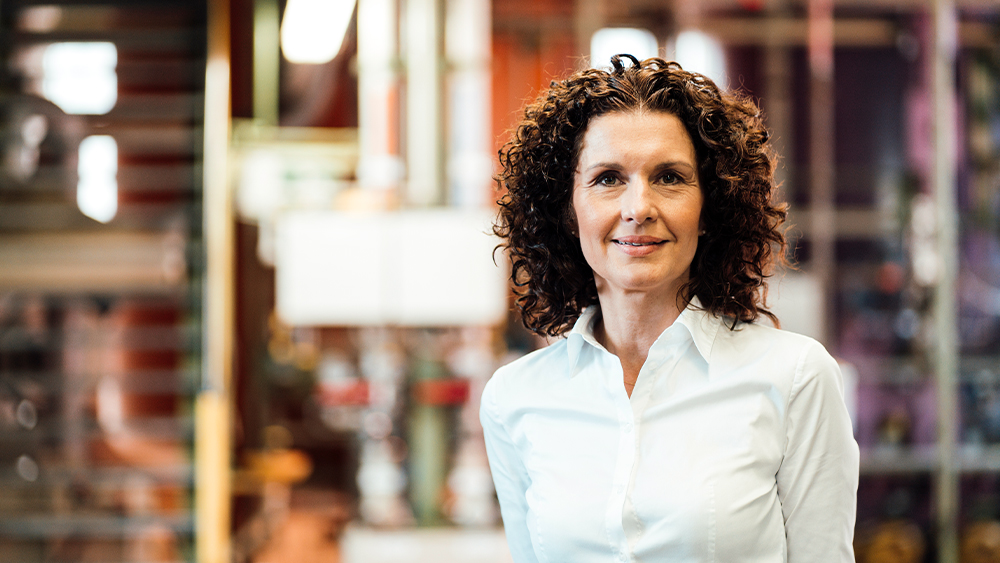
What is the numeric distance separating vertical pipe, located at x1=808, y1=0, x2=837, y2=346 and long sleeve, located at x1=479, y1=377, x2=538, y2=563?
3127mm

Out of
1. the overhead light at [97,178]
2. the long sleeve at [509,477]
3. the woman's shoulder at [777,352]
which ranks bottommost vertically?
the long sleeve at [509,477]

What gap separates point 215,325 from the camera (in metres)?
3.20

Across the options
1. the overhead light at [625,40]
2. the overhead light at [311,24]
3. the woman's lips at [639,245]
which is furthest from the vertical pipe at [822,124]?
the woman's lips at [639,245]

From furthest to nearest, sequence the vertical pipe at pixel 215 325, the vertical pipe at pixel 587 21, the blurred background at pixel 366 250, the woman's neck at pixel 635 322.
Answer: the vertical pipe at pixel 587 21 < the blurred background at pixel 366 250 < the vertical pipe at pixel 215 325 < the woman's neck at pixel 635 322

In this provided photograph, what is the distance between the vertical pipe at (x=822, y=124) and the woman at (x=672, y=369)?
302 centimetres

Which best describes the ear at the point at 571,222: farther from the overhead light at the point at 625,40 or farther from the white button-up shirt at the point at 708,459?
the overhead light at the point at 625,40

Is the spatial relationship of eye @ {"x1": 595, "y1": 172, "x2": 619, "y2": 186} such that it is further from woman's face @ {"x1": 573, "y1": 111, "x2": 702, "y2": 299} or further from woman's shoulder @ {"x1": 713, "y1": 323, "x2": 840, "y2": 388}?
woman's shoulder @ {"x1": 713, "y1": 323, "x2": 840, "y2": 388}

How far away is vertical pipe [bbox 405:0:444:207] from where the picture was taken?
11.5 feet

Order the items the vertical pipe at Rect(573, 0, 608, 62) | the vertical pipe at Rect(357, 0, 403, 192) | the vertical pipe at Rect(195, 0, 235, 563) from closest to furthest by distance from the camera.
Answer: the vertical pipe at Rect(195, 0, 235, 563), the vertical pipe at Rect(357, 0, 403, 192), the vertical pipe at Rect(573, 0, 608, 62)

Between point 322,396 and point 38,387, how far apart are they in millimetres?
1264

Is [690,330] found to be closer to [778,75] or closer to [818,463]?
[818,463]

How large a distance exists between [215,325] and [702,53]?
2.72m

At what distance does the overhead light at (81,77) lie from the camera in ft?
11.0

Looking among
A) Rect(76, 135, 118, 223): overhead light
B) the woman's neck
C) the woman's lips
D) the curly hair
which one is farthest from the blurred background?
the woman's lips
